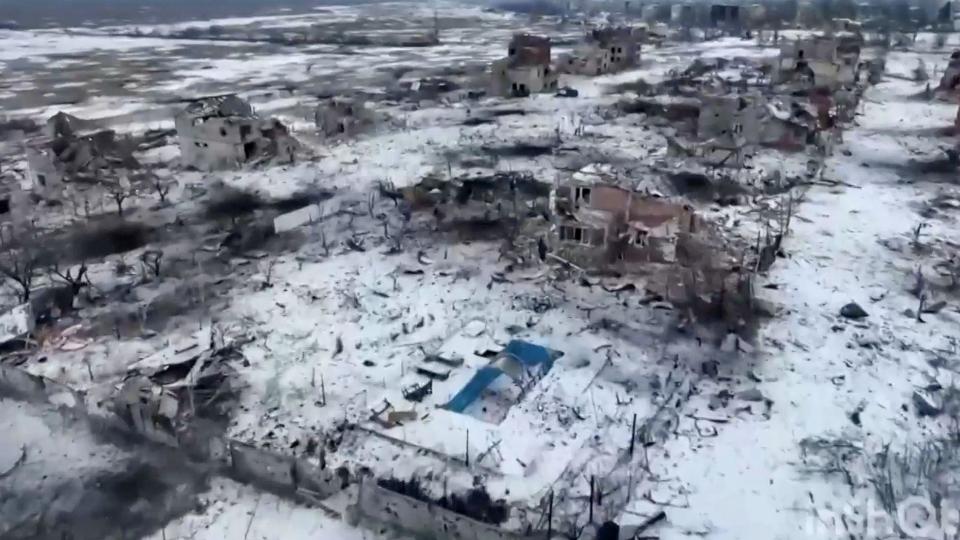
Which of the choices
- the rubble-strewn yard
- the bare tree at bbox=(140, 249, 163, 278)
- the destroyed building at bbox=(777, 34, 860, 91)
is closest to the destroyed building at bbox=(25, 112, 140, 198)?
the rubble-strewn yard

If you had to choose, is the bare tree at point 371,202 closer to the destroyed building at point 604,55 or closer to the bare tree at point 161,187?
the bare tree at point 161,187

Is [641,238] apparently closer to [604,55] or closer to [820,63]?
[820,63]

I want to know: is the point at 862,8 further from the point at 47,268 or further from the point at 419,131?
the point at 47,268

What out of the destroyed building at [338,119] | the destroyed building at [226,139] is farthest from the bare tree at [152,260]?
the destroyed building at [338,119]

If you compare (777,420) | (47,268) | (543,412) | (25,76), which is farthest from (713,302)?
(25,76)

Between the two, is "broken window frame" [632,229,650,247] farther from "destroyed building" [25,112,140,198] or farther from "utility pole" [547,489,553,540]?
"destroyed building" [25,112,140,198]

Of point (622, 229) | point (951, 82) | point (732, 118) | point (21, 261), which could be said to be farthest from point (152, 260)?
point (951, 82)
